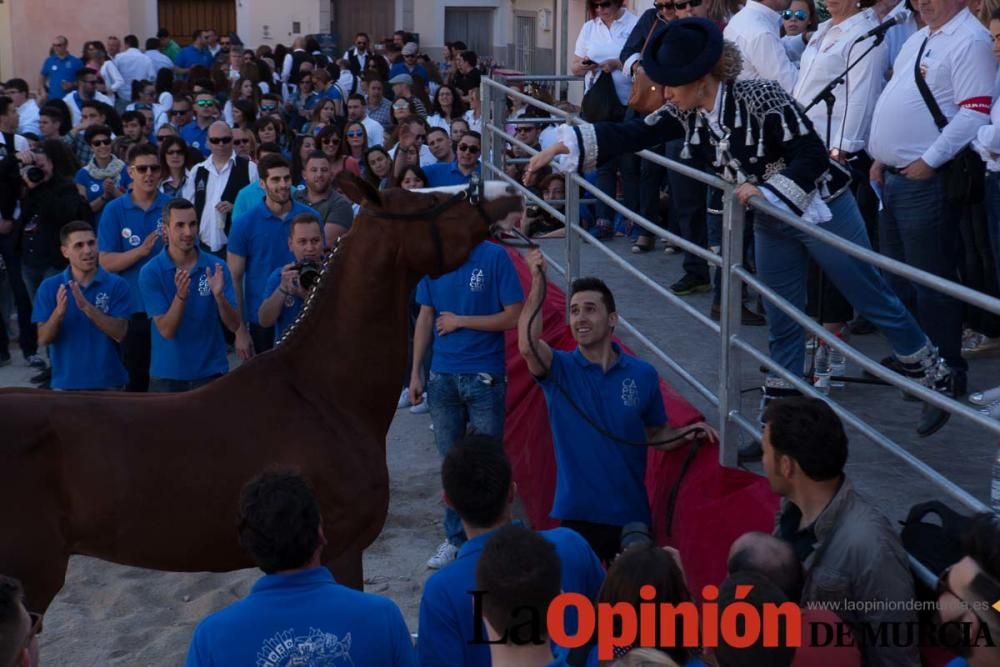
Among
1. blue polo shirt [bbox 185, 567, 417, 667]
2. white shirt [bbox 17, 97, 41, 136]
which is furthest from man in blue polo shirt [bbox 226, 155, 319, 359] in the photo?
white shirt [bbox 17, 97, 41, 136]

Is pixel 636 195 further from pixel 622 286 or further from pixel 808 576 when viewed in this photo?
pixel 808 576

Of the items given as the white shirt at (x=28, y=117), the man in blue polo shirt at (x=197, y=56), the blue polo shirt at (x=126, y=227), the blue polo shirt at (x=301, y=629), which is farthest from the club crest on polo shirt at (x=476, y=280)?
the man in blue polo shirt at (x=197, y=56)

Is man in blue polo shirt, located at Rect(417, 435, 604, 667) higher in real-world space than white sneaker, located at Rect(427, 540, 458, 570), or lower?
higher

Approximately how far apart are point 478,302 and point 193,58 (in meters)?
19.7

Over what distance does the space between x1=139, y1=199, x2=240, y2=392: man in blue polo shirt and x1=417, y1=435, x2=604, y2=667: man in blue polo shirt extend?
156 inches

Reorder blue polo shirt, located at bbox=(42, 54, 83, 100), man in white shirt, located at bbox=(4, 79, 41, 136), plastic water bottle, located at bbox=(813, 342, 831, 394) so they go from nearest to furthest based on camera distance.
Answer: plastic water bottle, located at bbox=(813, 342, 831, 394)
man in white shirt, located at bbox=(4, 79, 41, 136)
blue polo shirt, located at bbox=(42, 54, 83, 100)

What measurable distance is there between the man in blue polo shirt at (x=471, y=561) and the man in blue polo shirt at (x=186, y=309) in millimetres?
3954

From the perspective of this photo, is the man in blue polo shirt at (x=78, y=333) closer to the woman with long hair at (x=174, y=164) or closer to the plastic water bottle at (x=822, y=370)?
the woman with long hair at (x=174, y=164)

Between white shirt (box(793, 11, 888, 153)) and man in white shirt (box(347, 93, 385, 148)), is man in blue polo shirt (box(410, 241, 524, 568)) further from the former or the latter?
man in white shirt (box(347, 93, 385, 148))

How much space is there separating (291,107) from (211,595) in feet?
45.3

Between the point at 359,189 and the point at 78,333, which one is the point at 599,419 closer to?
the point at 359,189

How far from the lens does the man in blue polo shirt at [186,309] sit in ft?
24.9

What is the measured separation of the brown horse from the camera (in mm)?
4727

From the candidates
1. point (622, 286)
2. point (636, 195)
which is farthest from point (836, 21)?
point (636, 195)
